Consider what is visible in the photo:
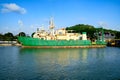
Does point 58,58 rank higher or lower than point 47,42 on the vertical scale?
lower

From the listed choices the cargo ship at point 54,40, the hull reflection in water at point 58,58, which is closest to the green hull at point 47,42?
the cargo ship at point 54,40

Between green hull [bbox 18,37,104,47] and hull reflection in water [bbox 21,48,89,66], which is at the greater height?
green hull [bbox 18,37,104,47]

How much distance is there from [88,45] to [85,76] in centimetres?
4658

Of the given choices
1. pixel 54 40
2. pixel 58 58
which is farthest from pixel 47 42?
pixel 58 58

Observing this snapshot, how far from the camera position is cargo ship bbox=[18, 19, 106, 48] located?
5406 centimetres

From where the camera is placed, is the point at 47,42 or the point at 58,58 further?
the point at 47,42

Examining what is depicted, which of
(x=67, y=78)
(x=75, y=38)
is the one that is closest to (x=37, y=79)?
(x=67, y=78)

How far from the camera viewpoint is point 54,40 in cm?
5622

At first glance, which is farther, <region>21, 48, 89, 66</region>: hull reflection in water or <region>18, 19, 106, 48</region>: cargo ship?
<region>18, 19, 106, 48</region>: cargo ship

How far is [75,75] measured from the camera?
51.9 ft

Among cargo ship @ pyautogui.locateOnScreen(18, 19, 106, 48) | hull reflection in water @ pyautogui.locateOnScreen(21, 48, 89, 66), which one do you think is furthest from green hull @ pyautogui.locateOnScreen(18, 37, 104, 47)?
hull reflection in water @ pyautogui.locateOnScreen(21, 48, 89, 66)

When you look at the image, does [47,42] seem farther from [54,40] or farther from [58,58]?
[58,58]

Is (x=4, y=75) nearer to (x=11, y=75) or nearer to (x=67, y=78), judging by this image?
(x=11, y=75)

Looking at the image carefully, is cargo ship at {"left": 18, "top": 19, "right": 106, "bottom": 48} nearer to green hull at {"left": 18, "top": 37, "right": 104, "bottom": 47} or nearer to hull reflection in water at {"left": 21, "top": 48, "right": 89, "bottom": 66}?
green hull at {"left": 18, "top": 37, "right": 104, "bottom": 47}
